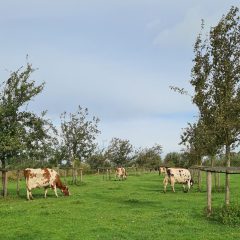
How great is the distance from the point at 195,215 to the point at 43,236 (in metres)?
6.95

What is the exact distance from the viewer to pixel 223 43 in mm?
20625

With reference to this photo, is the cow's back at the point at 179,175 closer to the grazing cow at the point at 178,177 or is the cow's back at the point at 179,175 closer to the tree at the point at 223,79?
the grazing cow at the point at 178,177

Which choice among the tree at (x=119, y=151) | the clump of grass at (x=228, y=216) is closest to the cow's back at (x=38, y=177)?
the clump of grass at (x=228, y=216)

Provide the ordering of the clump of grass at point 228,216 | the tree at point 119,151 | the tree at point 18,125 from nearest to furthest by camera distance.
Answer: the clump of grass at point 228,216 < the tree at point 18,125 < the tree at point 119,151

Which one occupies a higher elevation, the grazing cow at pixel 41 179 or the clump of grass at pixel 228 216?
the grazing cow at pixel 41 179

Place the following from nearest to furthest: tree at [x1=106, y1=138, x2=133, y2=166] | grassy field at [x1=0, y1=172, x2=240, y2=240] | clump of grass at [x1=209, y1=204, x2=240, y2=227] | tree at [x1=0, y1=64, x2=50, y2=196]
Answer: grassy field at [x1=0, y1=172, x2=240, y2=240] → clump of grass at [x1=209, y1=204, x2=240, y2=227] → tree at [x1=0, y1=64, x2=50, y2=196] → tree at [x1=106, y1=138, x2=133, y2=166]

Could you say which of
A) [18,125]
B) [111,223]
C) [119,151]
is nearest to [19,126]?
[18,125]

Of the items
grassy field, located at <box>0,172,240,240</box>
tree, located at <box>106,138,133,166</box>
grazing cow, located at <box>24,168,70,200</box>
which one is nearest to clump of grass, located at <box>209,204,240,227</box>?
grassy field, located at <box>0,172,240,240</box>

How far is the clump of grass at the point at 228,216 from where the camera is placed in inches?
650

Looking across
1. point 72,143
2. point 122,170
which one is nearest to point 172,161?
point 122,170

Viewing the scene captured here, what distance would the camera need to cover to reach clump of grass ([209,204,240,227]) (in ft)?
54.2

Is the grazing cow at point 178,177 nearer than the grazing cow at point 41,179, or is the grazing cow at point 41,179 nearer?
the grazing cow at point 41,179

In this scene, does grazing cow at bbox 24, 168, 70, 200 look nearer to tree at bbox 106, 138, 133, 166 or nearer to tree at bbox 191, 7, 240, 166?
tree at bbox 191, 7, 240, 166

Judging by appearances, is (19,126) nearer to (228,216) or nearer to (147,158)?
(228,216)
